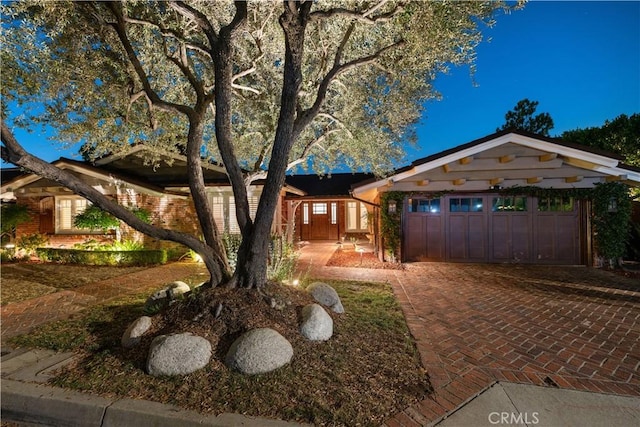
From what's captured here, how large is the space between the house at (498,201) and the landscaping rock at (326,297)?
5.43 m

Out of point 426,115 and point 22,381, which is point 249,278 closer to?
point 22,381

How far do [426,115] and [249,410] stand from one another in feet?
25.1

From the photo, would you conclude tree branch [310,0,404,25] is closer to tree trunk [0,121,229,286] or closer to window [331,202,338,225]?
tree trunk [0,121,229,286]

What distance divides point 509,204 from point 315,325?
344 inches

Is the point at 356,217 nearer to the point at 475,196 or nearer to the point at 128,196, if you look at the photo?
the point at 475,196

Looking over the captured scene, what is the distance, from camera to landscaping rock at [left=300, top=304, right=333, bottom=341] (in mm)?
3691

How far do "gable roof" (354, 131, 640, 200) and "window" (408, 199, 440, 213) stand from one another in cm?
43

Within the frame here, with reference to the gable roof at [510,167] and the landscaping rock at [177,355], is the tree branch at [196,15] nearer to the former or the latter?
the landscaping rock at [177,355]

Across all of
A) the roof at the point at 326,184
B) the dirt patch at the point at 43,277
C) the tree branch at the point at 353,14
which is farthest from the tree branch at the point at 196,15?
the roof at the point at 326,184

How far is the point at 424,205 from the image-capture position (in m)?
9.97

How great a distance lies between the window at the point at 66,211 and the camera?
39.9 feet

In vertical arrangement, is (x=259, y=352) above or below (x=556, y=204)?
below

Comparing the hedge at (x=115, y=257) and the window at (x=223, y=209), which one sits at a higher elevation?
Answer: the window at (x=223, y=209)

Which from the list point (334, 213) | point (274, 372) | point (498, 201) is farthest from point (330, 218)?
point (274, 372)
